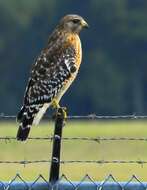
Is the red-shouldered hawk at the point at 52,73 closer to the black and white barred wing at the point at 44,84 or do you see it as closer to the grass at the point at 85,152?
the black and white barred wing at the point at 44,84

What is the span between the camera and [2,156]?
28.7m

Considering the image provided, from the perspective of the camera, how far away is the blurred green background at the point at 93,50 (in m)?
59.5

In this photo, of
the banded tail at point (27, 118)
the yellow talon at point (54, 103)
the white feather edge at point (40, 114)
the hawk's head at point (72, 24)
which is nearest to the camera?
the banded tail at point (27, 118)

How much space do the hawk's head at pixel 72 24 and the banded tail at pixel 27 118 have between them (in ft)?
5.85

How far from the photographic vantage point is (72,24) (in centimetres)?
1384

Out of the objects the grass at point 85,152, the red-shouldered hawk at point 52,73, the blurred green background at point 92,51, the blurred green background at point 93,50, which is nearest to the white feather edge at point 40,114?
the red-shouldered hawk at point 52,73

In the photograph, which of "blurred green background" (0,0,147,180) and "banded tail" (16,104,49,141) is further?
"blurred green background" (0,0,147,180)

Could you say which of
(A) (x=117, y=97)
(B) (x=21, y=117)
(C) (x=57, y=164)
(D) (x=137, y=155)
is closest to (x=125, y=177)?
(D) (x=137, y=155)

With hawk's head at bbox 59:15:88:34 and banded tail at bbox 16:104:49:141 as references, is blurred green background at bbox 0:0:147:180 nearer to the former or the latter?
hawk's head at bbox 59:15:88:34

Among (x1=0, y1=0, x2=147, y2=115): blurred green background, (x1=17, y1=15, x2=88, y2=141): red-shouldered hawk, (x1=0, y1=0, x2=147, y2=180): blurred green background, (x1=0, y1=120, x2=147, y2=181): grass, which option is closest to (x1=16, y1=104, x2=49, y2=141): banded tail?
(x1=17, y1=15, x2=88, y2=141): red-shouldered hawk

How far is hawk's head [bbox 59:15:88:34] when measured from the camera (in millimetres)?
13734

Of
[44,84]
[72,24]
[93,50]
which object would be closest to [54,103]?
[44,84]

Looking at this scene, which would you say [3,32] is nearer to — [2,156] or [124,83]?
[124,83]

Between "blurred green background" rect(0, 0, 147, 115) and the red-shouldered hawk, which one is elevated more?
"blurred green background" rect(0, 0, 147, 115)
